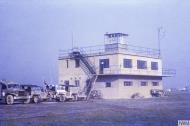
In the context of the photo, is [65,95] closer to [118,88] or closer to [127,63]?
[118,88]

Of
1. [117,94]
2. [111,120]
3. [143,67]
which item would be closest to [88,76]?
[117,94]

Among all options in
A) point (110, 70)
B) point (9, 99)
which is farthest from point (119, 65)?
point (9, 99)

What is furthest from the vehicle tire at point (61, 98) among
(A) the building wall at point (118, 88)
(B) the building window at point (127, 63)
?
(B) the building window at point (127, 63)

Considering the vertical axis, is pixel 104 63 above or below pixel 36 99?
above

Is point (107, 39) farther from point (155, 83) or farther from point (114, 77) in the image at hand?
point (155, 83)

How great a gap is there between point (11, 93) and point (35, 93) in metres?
3.00

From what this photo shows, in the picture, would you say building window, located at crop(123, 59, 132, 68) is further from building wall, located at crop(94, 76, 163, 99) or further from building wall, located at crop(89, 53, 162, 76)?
building wall, located at crop(94, 76, 163, 99)

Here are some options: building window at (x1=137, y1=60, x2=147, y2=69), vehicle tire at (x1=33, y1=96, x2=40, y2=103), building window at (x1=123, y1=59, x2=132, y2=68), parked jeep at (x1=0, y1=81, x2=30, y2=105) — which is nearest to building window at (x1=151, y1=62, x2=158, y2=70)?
building window at (x1=137, y1=60, x2=147, y2=69)

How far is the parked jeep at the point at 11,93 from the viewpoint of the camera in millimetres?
31688

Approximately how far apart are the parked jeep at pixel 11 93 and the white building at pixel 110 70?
10871 mm

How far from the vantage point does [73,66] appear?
4722 centimetres

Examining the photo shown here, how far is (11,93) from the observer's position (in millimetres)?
31766

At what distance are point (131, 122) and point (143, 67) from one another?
1268 inches

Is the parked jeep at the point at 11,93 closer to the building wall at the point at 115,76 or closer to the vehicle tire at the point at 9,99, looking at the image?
the vehicle tire at the point at 9,99
